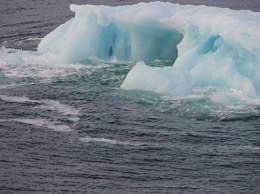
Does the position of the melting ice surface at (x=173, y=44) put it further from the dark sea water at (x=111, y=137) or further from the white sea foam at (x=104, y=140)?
the white sea foam at (x=104, y=140)

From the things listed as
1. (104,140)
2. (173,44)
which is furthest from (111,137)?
(173,44)

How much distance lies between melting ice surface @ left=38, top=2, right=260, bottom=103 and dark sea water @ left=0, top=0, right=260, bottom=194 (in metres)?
1.52

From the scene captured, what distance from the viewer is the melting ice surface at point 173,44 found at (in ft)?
180

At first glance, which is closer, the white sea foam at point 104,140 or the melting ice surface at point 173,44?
the white sea foam at point 104,140

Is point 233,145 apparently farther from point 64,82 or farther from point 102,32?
point 102,32

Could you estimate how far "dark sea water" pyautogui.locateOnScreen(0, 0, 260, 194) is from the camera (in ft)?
134

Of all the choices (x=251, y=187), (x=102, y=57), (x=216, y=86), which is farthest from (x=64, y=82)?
(x=251, y=187)

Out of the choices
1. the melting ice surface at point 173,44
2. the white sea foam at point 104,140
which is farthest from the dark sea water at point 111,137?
the melting ice surface at point 173,44

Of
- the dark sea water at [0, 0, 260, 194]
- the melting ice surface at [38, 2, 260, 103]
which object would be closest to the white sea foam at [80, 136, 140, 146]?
the dark sea water at [0, 0, 260, 194]

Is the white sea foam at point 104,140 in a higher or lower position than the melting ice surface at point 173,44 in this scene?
lower

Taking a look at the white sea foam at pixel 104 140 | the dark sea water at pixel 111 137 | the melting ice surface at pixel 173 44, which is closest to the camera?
the dark sea water at pixel 111 137

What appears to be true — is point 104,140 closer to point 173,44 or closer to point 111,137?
point 111,137

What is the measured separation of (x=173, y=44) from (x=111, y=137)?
1877 centimetres

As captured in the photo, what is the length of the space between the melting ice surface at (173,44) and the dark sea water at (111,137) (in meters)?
1.52
